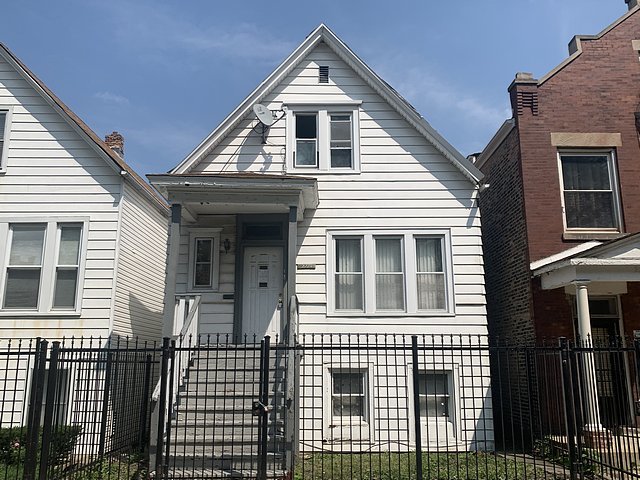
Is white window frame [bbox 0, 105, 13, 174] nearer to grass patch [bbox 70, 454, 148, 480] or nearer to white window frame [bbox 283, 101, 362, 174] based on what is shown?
white window frame [bbox 283, 101, 362, 174]

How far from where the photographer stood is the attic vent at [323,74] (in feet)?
43.1

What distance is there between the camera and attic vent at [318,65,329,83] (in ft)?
43.1

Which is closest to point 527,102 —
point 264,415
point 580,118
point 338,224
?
point 580,118

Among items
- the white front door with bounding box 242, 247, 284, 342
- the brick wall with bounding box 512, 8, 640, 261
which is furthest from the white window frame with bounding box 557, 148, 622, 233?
the white front door with bounding box 242, 247, 284, 342

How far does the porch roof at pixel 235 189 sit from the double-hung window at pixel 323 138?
180 cm

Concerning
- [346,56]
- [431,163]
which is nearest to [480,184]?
[431,163]

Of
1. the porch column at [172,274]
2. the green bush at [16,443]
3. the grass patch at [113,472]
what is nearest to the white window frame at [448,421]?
the porch column at [172,274]

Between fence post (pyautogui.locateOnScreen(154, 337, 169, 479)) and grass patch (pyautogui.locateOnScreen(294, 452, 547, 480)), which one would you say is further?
grass patch (pyautogui.locateOnScreen(294, 452, 547, 480))

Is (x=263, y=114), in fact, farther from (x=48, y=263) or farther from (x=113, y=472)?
(x=113, y=472)

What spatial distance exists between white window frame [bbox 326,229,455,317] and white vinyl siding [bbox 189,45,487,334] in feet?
0.16

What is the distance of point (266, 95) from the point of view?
13023 millimetres

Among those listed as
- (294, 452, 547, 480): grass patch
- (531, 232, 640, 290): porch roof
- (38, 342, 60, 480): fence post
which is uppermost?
(531, 232, 640, 290): porch roof

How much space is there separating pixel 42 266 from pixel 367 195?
710 centimetres

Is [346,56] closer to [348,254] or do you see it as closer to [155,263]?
[348,254]
